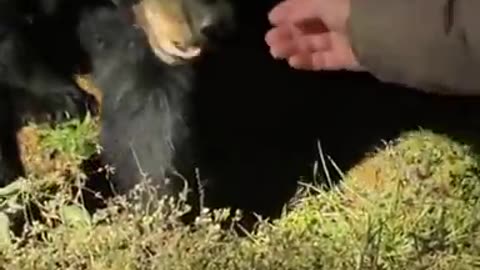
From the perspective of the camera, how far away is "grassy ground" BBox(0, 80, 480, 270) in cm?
234

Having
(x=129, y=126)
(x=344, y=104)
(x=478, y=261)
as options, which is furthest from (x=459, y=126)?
(x=129, y=126)

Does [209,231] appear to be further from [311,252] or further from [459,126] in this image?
[459,126]

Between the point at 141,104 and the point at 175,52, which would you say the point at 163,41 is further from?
the point at 141,104

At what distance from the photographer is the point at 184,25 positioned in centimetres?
237

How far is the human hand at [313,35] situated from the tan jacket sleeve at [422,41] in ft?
0.50

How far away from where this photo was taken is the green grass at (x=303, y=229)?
7.66ft

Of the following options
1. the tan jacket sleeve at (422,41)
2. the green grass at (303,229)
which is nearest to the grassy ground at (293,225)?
the green grass at (303,229)

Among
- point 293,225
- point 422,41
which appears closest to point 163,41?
point 293,225

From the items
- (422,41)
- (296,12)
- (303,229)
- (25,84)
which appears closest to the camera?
(422,41)

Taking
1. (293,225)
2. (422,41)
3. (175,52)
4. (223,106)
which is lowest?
(293,225)

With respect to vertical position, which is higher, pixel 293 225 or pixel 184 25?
pixel 184 25

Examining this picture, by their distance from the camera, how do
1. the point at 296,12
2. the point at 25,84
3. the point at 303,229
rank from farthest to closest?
1. the point at 25,84
2. the point at 303,229
3. the point at 296,12

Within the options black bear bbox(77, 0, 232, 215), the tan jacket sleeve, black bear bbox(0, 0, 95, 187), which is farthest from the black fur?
the tan jacket sleeve

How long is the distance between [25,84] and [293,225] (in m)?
0.63
